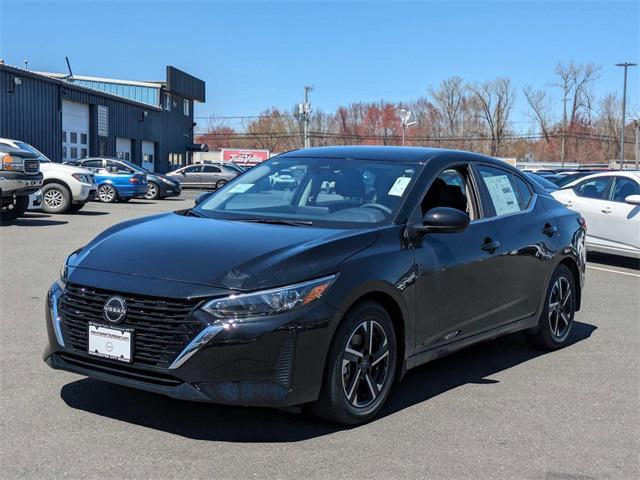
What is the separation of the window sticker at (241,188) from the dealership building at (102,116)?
25.1m

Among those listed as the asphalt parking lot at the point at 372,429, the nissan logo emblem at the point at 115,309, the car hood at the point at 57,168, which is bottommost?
the asphalt parking lot at the point at 372,429

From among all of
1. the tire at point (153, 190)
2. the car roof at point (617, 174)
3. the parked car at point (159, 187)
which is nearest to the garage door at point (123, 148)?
the parked car at point (159, 187)

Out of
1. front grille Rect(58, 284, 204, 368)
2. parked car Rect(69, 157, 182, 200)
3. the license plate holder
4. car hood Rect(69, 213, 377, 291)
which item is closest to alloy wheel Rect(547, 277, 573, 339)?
car hood Rect(69, 213, 377, 291)

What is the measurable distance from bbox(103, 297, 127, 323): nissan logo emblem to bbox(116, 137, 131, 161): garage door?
39.5m

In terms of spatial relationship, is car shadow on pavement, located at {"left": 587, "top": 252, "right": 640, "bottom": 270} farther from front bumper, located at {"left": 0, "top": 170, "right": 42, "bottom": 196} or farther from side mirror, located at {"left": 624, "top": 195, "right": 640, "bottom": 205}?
front bumper, located at {"left": 0, "top": 170, "right": 42, "bottom": 196}

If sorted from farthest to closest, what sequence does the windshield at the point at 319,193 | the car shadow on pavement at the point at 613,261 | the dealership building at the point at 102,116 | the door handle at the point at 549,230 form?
the dealership building at the point at 102,116, the car shadow on pavement at the point at 613,261, the door handle at the point at 549,230, the windshield at the point at 319,193

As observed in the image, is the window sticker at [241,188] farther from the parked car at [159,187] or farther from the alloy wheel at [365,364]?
the parked car at [159,187]

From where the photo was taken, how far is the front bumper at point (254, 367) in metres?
3.77

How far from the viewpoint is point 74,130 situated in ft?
118

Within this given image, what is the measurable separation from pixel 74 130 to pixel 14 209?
842 inches

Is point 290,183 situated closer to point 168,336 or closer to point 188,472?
point 168,336

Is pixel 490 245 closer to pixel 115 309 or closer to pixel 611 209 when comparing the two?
pixel 115 309

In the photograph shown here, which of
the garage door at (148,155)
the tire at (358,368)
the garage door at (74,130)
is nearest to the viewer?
the tire at (358,368)

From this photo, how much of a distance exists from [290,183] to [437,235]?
116cm
